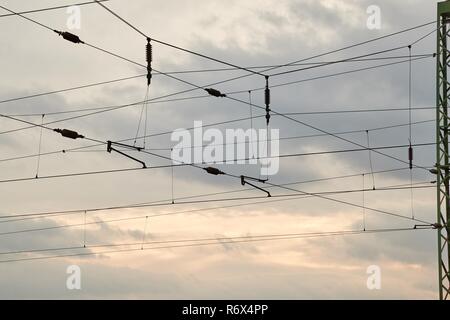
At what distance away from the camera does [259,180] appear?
32.0 meters

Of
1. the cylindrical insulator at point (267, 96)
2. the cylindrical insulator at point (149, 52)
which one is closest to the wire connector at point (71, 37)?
the cylindrical insulator at point (149, 52)

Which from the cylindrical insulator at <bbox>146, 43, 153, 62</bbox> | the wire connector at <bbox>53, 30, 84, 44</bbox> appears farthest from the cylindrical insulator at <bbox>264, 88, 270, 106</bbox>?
the wire connector at <bbox>53, 30, 84, 44</bbox>

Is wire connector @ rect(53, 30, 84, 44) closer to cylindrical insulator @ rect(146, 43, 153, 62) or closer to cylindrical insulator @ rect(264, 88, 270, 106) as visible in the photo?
cylindrical insulator @ rect(146, 43, 153, 62)

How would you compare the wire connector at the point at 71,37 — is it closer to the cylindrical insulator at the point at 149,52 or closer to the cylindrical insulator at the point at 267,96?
the cylindrical insulator at the point at 149,52

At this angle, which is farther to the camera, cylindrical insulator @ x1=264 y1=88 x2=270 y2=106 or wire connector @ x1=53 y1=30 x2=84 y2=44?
cylindrical insulator @ x1=264 y1=88 x2=270 y2=106

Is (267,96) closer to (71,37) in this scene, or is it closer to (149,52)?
(149,52)

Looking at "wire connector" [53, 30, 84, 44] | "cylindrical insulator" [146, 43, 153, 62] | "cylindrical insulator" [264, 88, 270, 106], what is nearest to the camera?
"wire connector" [53, 30, 84, 44]

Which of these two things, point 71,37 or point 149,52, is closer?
point 71,37

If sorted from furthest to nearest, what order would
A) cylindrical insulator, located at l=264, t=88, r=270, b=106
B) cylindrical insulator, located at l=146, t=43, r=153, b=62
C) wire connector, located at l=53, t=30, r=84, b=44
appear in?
cylindrical insulator, located at l=264, t=88, r=270, b=106
cylindrical insulator, located at l=146, t=43, r=153, b=62
wire connector, located at l=53, t=30, r=84, b=44

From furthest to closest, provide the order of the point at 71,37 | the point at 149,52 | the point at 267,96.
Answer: the point at 267,96 < the point at 149,52 < the point at 71,37

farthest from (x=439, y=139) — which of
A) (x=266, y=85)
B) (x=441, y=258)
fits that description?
(x=266, y=85)

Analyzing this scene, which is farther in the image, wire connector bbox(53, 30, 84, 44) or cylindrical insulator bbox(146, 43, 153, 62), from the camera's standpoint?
cylindrical insulator bbox(146, 43, 153, 62)

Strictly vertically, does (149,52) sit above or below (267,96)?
above

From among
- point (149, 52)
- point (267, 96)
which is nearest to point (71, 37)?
point (149, 52)
